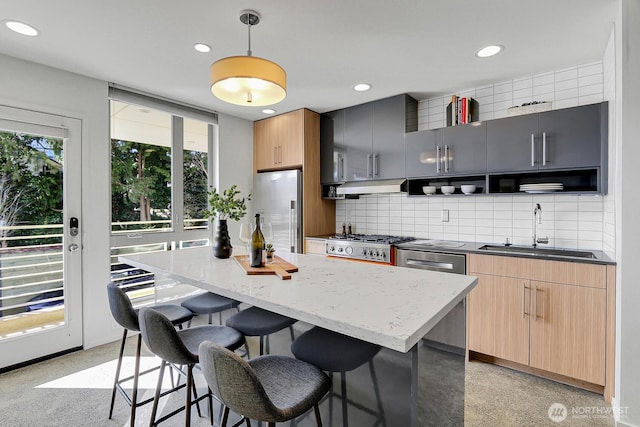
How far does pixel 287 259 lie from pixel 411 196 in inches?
69.7

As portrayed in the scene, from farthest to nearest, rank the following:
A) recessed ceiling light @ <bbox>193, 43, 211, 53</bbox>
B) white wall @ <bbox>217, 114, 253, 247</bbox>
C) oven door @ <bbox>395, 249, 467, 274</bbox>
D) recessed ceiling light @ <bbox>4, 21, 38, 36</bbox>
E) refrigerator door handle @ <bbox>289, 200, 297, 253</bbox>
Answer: white wall @ <bbox>217, 114, 253, 247</bbox>, refrigerator door handle @ <bbox>289, 200, 297, 253</bbox>, oven door @ <bbox>395, 249, 467, 274</bbox>, recessed ceiling light @ <bbox>193, 43, 211, 53</bbox>, recessed ceiling light @ <bbox>4, 21, 38, 36</bbox>

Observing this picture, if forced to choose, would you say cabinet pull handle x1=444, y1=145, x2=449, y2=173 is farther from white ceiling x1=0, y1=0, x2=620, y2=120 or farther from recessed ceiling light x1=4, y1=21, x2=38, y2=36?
recessed ceiling light x1=4, y1=21, x2=38, y2=36

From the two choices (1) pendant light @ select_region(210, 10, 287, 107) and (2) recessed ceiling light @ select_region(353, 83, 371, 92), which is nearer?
(1) pendant light @ select_region(210, 10, 287, 107)

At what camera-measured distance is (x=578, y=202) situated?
2.68m

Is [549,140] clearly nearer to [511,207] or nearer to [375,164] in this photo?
[511,207]

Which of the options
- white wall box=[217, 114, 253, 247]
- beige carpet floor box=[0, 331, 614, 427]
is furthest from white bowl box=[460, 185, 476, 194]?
white wall box=[217, 114, 253, 247]

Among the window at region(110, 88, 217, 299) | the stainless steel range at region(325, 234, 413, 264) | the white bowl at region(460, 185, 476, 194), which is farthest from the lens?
the window at region(110, 88, 217, 299)

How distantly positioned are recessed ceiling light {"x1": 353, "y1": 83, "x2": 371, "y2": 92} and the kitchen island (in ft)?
6.68

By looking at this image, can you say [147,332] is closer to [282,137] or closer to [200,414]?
[200,414]

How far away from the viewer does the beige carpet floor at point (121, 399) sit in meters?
1.95

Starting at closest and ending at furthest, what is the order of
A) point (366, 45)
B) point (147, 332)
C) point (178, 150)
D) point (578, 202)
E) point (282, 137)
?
point (147, 332)
point (366, 45)
point (578, 202)
point (178, 150)
point (282, 137)

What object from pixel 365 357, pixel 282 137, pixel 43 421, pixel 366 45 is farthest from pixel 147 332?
pixel 282 137

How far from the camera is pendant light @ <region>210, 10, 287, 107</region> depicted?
4.92 ft

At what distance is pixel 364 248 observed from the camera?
3.25 metres
